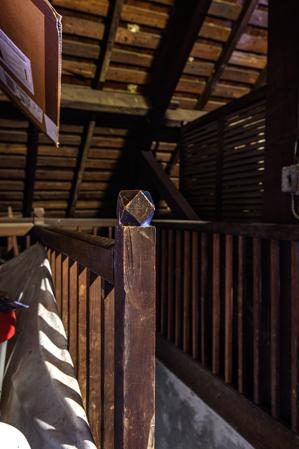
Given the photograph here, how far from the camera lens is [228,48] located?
16.6 ft

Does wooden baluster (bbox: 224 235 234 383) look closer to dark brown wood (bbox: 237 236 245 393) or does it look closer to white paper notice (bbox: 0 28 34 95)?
dark brown wood (bbox: 237 236 245 393)

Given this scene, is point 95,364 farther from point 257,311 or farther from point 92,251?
point 257,311

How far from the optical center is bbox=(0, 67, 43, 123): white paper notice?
2.05m

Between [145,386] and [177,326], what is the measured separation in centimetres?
288

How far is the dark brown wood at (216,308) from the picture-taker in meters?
Result: 3.23

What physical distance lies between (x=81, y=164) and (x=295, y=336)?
14.7ft

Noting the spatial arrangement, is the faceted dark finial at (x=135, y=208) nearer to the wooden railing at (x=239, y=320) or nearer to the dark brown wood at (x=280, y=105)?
the wooden railing at (x=239, y=320)


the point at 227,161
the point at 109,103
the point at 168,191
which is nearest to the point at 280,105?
the point at 227,161

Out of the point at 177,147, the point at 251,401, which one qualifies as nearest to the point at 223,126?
the point at 177,147

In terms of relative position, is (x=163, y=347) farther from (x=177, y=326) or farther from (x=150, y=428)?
(x=150, y=428)

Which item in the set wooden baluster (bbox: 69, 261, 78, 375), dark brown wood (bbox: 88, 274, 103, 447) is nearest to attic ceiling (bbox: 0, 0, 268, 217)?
wooden baluster (bbox: 69, 261, 78, 375)

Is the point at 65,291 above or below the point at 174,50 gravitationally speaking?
below

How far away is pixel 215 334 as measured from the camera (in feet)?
10.7

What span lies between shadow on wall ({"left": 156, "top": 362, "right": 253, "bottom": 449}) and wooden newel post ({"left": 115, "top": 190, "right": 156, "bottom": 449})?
218cm
